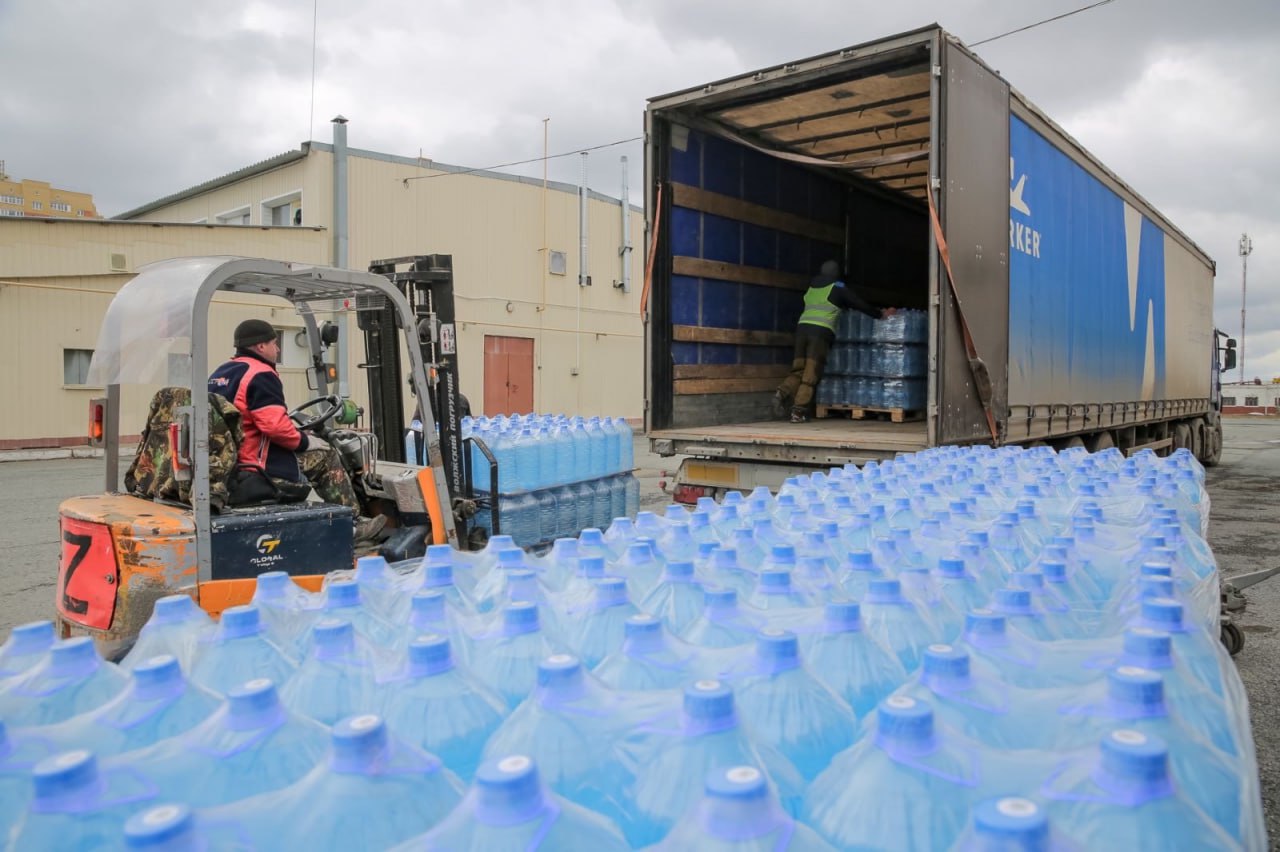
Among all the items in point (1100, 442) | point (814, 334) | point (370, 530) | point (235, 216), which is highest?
point (235, 216)

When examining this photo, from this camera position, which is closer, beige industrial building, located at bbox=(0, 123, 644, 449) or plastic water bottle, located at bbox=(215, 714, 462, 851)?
plastic water bottle, located at bbox=(215, 714, 462, 851)

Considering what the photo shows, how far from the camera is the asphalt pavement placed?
4.74 meters

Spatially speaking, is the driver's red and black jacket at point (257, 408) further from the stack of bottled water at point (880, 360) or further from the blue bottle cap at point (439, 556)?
the stack of bottled water at point (880, 360)

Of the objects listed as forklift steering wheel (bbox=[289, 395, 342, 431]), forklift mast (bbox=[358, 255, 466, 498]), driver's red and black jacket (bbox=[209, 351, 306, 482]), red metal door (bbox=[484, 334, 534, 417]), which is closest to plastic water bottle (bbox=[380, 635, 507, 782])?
driver's red and black jacket (bbox=[209, 351, 306, 482])

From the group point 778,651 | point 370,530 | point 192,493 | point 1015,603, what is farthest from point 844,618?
point 370,530

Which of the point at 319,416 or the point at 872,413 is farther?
the point at 872,413

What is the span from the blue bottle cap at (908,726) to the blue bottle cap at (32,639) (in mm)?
1692

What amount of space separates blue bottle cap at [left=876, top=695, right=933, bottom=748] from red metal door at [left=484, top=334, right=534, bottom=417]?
72.0 ft

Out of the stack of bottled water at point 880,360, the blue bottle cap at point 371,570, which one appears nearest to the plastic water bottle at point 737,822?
the blue bottle cap at point 371,570

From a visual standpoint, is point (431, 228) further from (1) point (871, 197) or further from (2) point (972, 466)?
(2) point (972, 466)

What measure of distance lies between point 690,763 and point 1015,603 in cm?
106

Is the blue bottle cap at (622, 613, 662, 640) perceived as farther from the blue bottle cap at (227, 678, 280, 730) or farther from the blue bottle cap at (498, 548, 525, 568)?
the blue bottle cap at (498, 548, 525, 568)

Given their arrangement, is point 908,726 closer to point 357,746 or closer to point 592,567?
point 357,746

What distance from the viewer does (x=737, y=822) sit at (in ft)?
3.36
